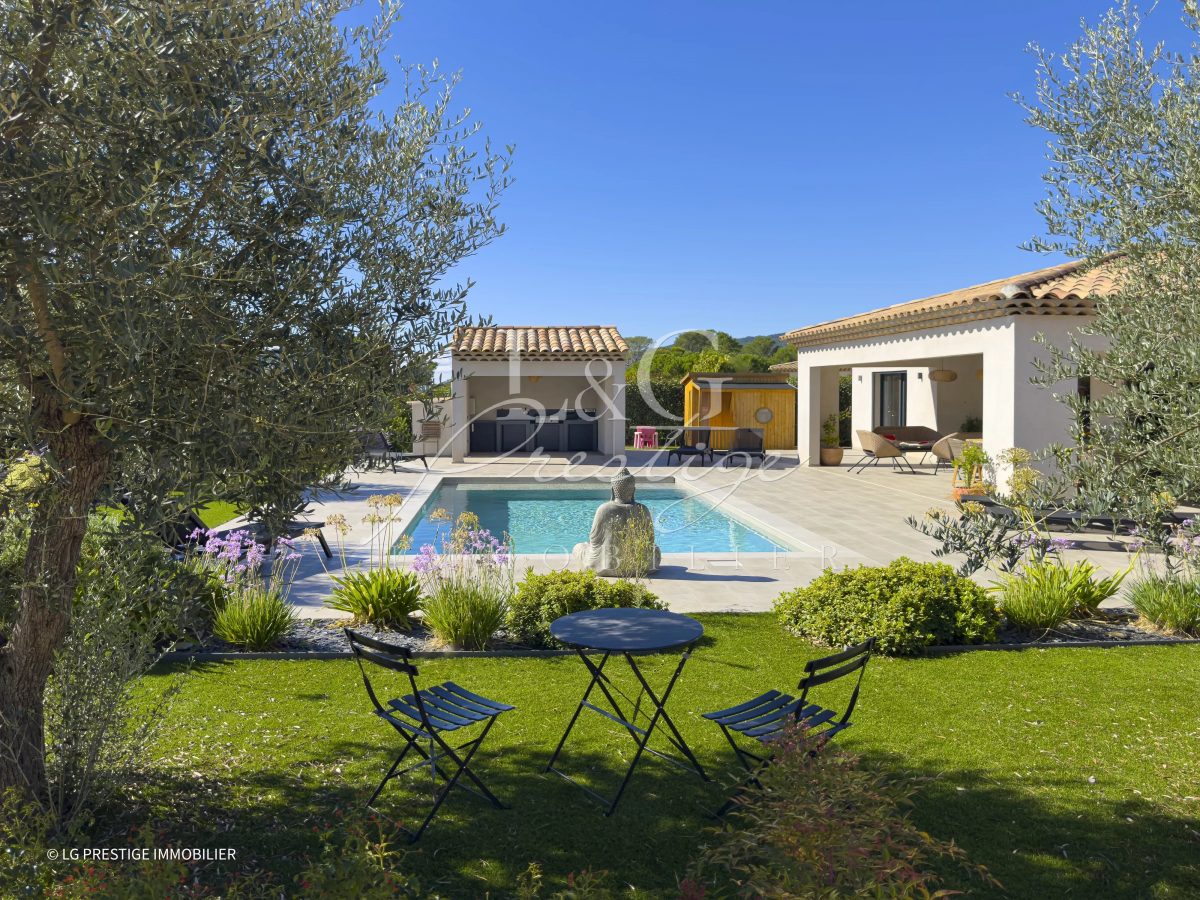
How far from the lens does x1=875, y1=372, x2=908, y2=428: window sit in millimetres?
25312

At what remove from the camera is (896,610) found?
643cm

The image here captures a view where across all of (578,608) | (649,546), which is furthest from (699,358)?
(578,608)

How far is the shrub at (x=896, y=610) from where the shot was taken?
20.9 ft

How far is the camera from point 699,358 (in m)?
37.7

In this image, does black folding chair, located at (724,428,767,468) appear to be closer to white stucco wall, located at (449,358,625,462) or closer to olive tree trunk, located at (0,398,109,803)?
white stucco wall, located at (449,358,625,462)

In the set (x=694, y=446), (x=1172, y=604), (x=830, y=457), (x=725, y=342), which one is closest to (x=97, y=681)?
(x=1172, y=604)

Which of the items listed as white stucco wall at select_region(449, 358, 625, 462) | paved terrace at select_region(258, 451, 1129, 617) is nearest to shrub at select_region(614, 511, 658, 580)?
paved terrace at select_region(258, 451, 1129, 617)

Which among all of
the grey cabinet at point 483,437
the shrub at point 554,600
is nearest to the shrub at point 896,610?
the shrub at point 554,600

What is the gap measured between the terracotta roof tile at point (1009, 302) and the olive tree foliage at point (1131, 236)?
7041mm

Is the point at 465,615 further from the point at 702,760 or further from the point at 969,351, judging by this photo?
the point at 969,351

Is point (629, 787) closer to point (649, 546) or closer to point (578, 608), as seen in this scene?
point (578, 608)

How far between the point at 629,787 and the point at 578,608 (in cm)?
253

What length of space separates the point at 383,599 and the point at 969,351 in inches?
445

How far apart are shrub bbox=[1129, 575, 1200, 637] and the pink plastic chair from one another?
64.6ft
